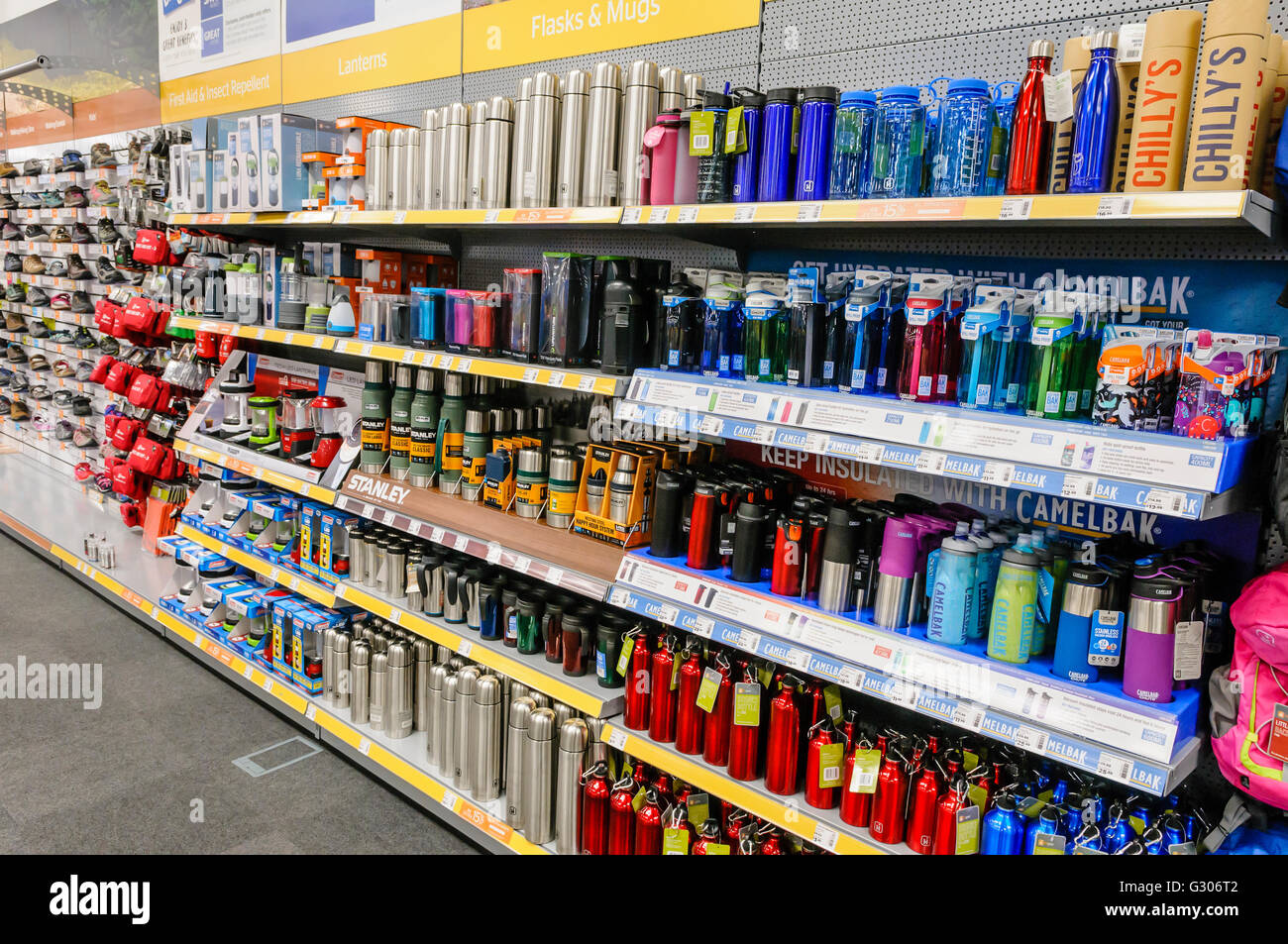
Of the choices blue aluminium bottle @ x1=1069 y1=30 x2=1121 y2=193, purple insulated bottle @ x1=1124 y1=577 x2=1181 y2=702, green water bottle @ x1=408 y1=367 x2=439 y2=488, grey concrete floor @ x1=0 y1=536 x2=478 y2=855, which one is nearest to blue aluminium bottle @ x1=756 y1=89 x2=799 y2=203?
blue aluminium bottle @ x1=1069 y1=30 x2=1121 y2=193

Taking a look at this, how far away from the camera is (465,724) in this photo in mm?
2838

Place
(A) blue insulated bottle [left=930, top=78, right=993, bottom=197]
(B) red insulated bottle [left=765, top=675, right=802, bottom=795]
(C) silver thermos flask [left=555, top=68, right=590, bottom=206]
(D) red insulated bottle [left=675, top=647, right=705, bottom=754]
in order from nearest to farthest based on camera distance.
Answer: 1. (A) blue insulated bottle [left=930, top=78, right=993, bottom=197]
2. (B) red insulated bottle [left=765, top=675, right=802, bottom=795]
3. (D) red insulated bottle [left=675, top=647, right=705, bottom=754]
4. (C) silver thermos flask [left=555, top=68, right=590, bottom=206]

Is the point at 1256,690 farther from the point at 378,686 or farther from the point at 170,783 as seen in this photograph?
the point at 170,783

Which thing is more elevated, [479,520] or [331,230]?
[331,230]

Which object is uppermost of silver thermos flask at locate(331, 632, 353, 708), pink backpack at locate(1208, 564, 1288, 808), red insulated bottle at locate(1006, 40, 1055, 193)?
red insulated bottle at locate(1006, 40, 1055, 193)

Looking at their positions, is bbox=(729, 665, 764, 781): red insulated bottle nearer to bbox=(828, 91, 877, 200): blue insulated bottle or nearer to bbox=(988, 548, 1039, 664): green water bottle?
bbox=(988, 548, 1039, 664): green water bottle

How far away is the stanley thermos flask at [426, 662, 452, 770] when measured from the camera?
293cm

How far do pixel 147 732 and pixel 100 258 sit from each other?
13.4 feet

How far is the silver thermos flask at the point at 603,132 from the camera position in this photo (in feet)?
8.03

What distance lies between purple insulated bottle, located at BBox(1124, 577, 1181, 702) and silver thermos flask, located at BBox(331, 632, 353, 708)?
2676 millimetres

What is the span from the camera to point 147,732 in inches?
139
